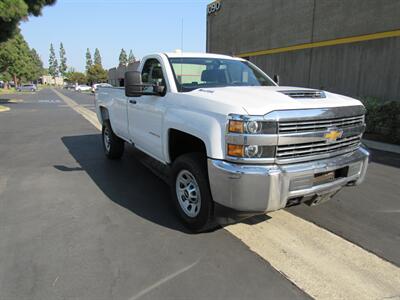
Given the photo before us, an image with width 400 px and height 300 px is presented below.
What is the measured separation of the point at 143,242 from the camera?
356 cm

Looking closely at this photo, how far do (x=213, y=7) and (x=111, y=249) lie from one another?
23.7 meters

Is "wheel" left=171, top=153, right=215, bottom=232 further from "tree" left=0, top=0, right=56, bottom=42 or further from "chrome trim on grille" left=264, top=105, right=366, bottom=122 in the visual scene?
"tree" left=0, top=0, right=56, bottom=42

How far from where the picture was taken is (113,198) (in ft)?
16.0

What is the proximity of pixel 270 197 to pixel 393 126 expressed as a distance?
803cm

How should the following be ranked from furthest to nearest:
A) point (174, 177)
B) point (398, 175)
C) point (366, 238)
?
point (398, 175)
point (174, 177)
point (366, 238)

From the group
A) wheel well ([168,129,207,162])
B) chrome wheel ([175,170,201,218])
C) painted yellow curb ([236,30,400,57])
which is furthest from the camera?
painted yellow curb ([236,30,400,57])

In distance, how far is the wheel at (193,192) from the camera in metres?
3.48

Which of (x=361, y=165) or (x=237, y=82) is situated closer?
(x=361, y=165)

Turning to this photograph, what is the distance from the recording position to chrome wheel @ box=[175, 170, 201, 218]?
12.2 feet

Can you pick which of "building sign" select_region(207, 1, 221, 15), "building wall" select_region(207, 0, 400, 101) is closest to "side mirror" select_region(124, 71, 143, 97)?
"building wall" select_region(207, 0, 400, 101)

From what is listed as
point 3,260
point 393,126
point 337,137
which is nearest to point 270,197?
point 337,137

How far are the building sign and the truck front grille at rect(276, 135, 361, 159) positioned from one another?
21976mm

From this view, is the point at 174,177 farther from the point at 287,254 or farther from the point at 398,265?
the point at 398,265

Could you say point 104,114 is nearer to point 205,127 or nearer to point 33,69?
point 205,127
